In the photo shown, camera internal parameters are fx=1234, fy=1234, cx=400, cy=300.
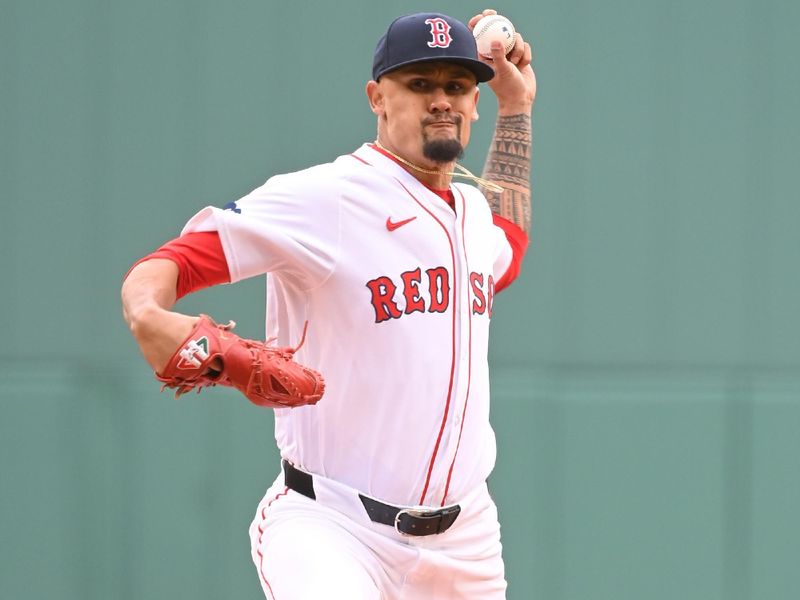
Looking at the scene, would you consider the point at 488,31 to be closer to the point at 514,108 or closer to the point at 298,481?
the point at 514,108

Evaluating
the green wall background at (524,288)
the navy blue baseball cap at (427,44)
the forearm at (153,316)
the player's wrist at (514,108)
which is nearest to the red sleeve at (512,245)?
the player's wrist at (514,108)

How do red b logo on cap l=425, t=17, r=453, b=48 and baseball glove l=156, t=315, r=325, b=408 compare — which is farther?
red b logo on cap l=425, t=17, r=453, b=48

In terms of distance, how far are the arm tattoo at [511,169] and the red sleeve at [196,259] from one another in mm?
959

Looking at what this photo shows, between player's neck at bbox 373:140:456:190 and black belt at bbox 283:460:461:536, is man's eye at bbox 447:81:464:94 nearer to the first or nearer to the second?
player's neck at bbox 373:140:456:190

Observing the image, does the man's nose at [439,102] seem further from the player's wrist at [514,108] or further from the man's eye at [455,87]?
the player's wrist at [514,108]

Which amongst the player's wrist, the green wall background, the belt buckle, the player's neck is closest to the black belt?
the belt buckle

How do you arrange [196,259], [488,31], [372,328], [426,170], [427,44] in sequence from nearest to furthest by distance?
[196,259]
[372,328]
[427,44]
[426,170]
[488,31]

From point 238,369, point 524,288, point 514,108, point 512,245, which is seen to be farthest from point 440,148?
point 524,288

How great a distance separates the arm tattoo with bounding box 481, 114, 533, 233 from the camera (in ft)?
10.2

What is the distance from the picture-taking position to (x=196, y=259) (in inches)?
90.0

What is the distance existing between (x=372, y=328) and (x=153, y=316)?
53 centimetres

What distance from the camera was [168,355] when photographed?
2.04 metres

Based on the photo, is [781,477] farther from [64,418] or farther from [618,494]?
[64,418]

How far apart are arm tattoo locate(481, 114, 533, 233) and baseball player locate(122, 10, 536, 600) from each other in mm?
412
